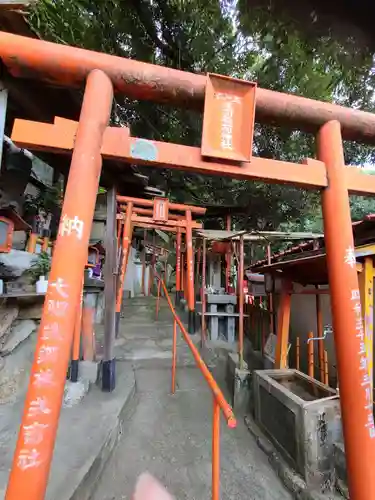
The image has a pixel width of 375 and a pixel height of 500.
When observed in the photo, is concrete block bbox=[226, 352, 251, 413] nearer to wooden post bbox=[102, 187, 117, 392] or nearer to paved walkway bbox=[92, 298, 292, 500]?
paved walkway bbox=[92, 298, 292, 500]

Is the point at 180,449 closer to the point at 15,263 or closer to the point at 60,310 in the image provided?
the point at 60,310

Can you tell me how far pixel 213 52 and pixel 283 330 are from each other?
6736 millimetres

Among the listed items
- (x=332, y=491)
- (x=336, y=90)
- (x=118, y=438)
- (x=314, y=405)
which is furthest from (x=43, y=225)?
(x=336, y=90)

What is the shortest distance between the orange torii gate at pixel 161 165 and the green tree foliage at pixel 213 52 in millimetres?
1284

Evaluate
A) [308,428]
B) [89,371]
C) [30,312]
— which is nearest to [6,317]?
[30,312]

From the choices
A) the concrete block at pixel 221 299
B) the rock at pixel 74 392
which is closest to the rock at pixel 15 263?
the rock at pixel 74 392

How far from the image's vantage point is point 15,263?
4.71 metres

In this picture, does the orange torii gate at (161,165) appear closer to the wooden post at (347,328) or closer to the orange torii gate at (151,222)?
the wooden post at (347,328)

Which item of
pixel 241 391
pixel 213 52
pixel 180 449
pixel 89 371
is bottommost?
pixel 180 449

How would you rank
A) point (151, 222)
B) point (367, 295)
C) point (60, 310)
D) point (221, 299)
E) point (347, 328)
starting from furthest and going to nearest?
1. point (221, 299)
2. point (151, 222)
3. point (367, 295)
4. point (347, 328)
5. point (60, 310)

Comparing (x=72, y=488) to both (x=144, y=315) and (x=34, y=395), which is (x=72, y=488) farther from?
(x=144, y=315)

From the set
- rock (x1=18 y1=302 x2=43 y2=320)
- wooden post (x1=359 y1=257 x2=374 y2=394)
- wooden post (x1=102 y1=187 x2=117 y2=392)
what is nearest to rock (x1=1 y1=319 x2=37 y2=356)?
rock (x1=18 y1=302 x2=43 y2=320)

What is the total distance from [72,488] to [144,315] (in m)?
8.13

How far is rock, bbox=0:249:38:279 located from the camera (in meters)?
4.36
